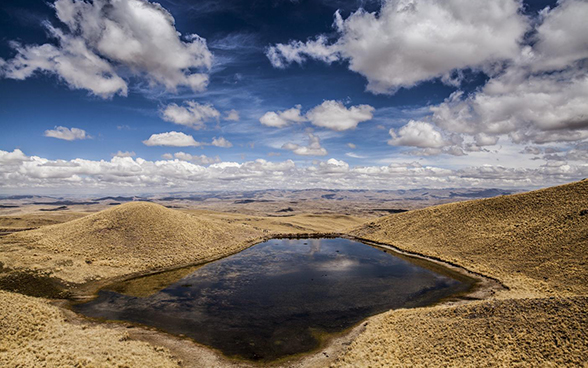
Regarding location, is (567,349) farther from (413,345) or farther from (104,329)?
(104,329)

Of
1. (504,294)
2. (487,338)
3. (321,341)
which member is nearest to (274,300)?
(321,341)

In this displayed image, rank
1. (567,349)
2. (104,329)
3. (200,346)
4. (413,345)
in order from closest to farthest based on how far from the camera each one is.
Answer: (567,349)
(413,345)
(200,346)
(104,329)

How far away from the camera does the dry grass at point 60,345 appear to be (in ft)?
60.3

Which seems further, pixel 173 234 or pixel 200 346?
pixel 173 234

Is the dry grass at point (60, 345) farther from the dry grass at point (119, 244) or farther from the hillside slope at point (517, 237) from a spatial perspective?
the hillside slope at point (517, 237)

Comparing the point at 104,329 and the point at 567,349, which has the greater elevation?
the point at 567,349

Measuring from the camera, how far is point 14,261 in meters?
41.0

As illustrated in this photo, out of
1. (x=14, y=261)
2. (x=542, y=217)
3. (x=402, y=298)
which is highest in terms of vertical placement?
(x=542, y=217)

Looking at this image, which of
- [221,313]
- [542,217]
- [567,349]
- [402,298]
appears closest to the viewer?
[567,349]

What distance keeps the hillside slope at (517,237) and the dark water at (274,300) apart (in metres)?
9.36

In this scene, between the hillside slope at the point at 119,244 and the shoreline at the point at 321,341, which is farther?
the hillside slope at the point at 119,244

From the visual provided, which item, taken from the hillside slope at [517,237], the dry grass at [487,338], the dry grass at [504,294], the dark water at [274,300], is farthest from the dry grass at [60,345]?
the hillside slope at [517,237]

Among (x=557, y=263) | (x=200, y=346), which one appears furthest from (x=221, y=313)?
(x=557, y=263)

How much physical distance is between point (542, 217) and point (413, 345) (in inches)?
2044
